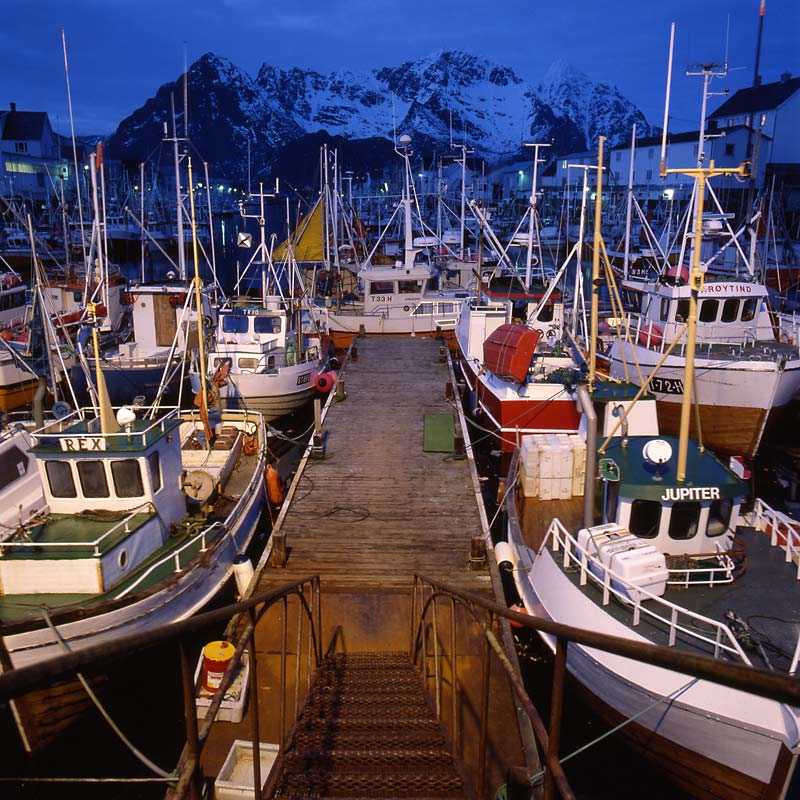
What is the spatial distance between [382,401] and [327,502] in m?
7.03

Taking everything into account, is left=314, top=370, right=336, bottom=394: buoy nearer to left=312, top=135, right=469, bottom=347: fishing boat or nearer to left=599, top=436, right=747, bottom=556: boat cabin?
left=312, top=135, right=469, bottom=347: fishing boat

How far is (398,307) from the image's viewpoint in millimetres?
30969

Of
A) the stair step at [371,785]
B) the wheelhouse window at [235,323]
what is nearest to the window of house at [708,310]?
the wheelhouse window at [235,323]

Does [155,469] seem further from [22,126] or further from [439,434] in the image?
[22,126]

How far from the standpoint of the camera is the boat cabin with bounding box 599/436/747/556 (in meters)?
9.08

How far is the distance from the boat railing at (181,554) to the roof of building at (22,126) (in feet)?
275

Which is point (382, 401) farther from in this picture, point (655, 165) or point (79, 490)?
point (655, 165)

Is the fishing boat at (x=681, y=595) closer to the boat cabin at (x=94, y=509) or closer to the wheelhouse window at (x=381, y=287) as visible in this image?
the boat cabin at (x=94, y=509)

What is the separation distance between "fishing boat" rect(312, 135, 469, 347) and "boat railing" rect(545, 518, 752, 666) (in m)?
21.2

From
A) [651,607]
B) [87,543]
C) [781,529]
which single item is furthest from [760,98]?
[87,543]

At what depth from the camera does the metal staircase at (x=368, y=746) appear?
4562 millimetres

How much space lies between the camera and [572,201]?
71.0 m

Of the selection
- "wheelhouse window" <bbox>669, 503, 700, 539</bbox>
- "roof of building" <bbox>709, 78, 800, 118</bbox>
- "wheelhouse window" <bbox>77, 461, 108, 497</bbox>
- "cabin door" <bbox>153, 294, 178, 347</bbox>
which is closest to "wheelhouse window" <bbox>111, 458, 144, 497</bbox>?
"wheelhouse window" <bbox>77, 461, 108, 497</bbox>

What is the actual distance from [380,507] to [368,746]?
7848 millimetres
